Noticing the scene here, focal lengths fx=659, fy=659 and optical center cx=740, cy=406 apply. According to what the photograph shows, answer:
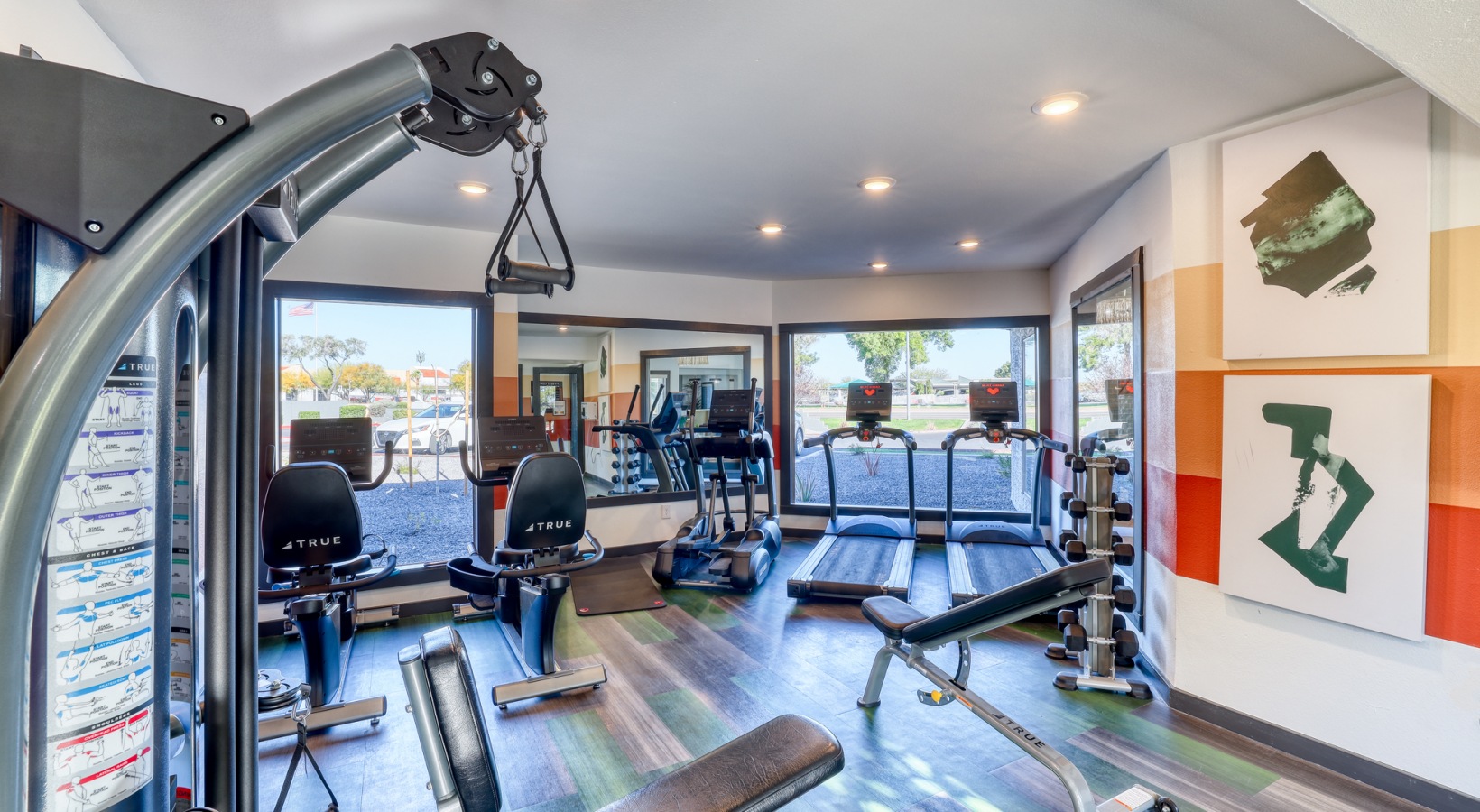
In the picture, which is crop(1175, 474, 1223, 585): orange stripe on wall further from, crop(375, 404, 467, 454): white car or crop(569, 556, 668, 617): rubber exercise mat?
crop(375, 404, 467, 454): white car

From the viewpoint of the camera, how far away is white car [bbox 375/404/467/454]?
4.34 meters

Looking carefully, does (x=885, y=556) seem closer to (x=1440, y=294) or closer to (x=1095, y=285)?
(x=1095, y=285)

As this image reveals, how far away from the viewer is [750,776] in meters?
0.98

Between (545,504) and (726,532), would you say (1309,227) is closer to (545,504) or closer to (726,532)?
(545,504)

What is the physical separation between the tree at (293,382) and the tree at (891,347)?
4451 millimetres

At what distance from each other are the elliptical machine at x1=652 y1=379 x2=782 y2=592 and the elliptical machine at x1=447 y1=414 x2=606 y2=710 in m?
1.61

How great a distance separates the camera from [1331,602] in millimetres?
2438

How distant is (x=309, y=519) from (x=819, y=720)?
2434 mm

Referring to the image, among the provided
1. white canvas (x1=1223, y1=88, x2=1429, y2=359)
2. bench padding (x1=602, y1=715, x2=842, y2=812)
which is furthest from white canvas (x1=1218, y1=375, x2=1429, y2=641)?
bench padding (x1=602, y1=715, x2=842, y2=812)

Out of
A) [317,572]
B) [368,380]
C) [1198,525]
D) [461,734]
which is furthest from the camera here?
[368,380]

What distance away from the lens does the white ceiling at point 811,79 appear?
1966 millimetres

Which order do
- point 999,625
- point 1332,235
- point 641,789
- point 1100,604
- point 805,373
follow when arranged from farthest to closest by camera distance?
point 805,373 → point 1100,604 → point 1332,235 → point 999,625 → point 641,789

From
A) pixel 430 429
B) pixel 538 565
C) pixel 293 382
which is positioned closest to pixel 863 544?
pixel 538 565

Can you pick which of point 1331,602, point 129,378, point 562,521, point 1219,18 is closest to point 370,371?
point 562,521
